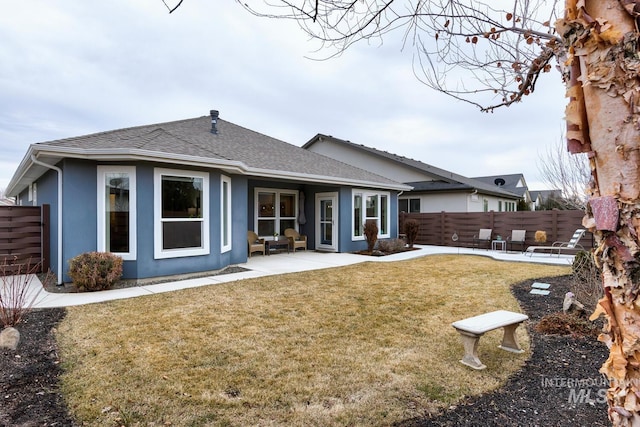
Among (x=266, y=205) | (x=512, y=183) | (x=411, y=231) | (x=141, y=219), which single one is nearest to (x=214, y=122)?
(x=266, y=205)

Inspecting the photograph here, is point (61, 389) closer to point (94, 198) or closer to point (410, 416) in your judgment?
point (410, 416)

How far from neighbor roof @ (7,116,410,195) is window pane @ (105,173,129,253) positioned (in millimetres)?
489

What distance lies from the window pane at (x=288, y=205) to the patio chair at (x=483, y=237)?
7.66 m

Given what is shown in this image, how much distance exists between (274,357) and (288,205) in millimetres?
9974

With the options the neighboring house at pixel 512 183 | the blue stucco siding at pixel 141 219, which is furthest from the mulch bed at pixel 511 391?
the neighboring house at pixel 512 183

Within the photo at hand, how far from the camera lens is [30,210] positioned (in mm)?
8562

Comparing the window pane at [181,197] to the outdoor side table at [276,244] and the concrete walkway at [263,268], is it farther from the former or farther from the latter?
the outdoor side table at [276,244]

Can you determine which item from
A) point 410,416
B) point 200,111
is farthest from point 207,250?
point 200,111

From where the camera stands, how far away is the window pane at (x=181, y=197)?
7605 mm

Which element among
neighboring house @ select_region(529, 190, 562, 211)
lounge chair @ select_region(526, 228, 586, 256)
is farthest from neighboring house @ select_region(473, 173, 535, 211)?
lounge chair @ select_region(526, 228, 586, 256)

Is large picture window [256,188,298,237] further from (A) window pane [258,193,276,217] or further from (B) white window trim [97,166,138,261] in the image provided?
(B) white window trim [97,166,138,261]

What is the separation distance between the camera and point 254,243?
11.7 m

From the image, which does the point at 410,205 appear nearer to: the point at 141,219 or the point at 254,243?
the point at 254,243

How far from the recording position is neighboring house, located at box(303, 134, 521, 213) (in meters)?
17.2
